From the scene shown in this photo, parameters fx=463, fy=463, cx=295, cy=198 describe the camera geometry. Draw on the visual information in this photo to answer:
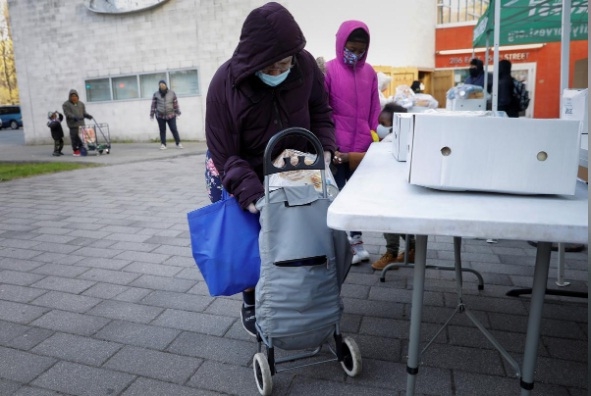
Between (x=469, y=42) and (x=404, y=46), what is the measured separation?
3.47 meters

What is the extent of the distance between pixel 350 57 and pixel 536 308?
2003mm

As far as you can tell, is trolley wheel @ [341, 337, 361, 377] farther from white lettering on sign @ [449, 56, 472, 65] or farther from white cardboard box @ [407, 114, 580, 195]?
white lettering on sign @ [449, 56, 472, 65]

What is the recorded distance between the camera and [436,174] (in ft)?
4.81

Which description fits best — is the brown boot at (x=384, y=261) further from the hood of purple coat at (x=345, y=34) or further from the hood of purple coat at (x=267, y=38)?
the hood of purple coat at (x=267, y=38)

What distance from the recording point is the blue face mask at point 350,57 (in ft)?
9.84

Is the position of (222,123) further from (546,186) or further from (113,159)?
(113,159)

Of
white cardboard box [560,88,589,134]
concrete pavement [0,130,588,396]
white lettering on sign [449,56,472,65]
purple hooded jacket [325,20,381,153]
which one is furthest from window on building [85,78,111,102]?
white cardboard box [560,88,589,134]

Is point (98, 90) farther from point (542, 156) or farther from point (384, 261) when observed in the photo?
point (542, 156)

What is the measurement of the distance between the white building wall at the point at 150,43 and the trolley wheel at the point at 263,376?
1193 cm

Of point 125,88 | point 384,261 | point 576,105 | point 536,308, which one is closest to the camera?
point 536,308

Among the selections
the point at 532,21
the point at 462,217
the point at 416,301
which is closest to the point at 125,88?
the point at 532,21

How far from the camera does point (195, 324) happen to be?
8.50 feet

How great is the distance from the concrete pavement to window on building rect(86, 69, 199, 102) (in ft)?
35.9

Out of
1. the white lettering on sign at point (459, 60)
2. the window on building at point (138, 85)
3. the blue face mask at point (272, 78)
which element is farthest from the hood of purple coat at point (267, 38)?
the white lettering on sign at point (459, 60)
